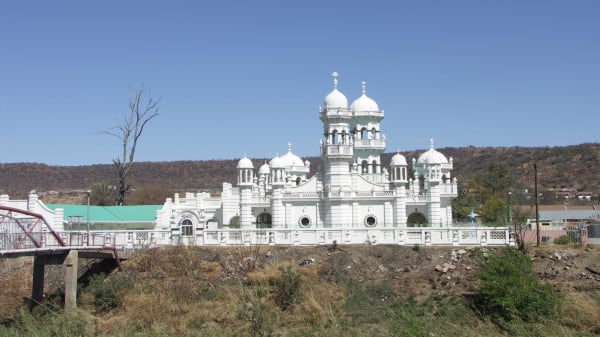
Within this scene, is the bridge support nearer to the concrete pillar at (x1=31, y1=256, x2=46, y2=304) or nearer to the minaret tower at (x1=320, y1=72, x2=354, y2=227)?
the concrete pillar at (x1=31, y1=256, x2=46, y2=304)

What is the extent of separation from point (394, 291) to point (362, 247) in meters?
4.81

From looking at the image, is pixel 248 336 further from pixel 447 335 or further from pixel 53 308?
pixel 53 308

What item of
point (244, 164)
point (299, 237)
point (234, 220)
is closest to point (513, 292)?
point (299, 237)

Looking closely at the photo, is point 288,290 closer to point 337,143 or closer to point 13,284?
point 13,284

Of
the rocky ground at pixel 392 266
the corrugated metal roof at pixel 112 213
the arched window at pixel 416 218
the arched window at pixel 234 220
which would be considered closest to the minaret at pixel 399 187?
the arched window at pixel 416 218

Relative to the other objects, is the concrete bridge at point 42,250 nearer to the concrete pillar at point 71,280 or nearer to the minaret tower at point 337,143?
the concrete pillar at point 71,280

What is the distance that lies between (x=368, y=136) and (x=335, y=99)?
6411mm

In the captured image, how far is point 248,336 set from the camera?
2344 cm

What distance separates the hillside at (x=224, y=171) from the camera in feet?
290

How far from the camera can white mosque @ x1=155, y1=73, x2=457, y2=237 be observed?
41.9 metres

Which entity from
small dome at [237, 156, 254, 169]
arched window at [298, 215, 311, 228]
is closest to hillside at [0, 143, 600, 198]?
small dome at [237, 156, 254, 169]

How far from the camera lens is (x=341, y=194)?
41.4 metres

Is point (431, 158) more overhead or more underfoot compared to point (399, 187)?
more overhead

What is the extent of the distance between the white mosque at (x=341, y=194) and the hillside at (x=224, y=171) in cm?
3618
